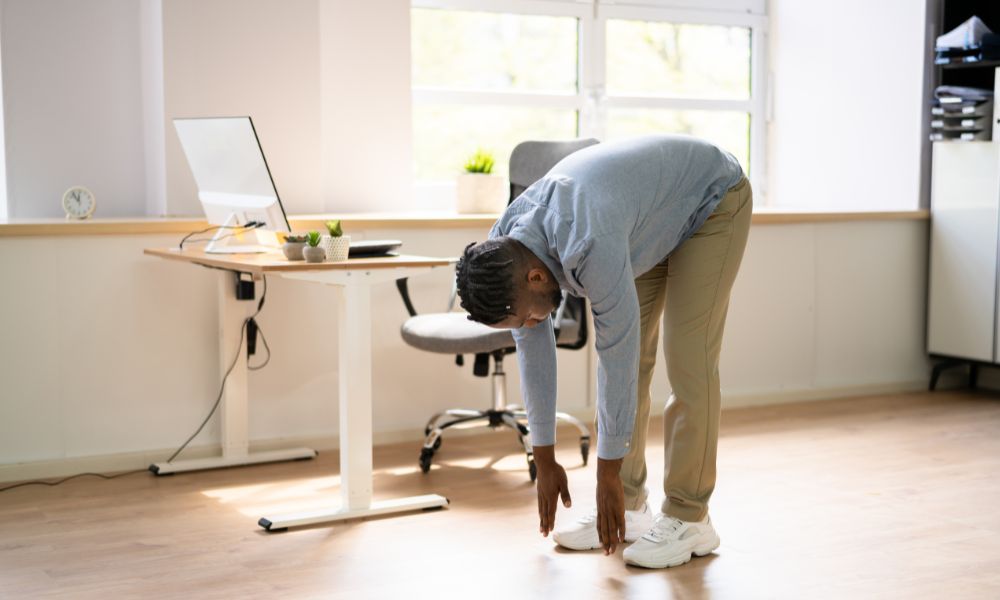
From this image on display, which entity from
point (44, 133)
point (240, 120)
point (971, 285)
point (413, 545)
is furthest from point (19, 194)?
point (971, 285)

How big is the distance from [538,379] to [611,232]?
0.34m

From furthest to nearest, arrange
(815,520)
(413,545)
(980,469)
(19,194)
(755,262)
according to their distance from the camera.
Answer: (755,262) < (19,194) < (980,469) < (815,520) < (413,545)

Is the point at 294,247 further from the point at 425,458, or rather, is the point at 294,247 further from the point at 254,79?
the point at 254,79

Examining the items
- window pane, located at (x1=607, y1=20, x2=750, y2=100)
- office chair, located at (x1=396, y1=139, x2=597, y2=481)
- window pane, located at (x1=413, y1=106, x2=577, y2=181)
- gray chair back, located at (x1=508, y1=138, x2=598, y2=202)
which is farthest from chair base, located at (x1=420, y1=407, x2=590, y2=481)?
window pane, located at (x1=607, y1=20, x2=750, y2=100)

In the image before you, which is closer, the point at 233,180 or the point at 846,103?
the point at 233,180

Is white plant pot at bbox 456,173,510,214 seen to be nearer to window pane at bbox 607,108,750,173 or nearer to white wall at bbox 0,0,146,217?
window pane at bbox 607,108,750,173

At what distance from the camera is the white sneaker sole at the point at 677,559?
9.01 feet

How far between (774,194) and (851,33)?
88 cm

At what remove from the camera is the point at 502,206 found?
4.68 m

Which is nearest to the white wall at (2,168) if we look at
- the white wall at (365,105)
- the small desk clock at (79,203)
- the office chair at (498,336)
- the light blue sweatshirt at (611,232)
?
the small desk clock at (79,203)

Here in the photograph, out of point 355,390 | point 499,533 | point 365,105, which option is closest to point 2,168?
point 365,105

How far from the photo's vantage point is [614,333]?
7.11ft

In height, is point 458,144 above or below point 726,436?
above

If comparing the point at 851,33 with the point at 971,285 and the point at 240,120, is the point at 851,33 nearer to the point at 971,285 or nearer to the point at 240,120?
the point at 971,285
